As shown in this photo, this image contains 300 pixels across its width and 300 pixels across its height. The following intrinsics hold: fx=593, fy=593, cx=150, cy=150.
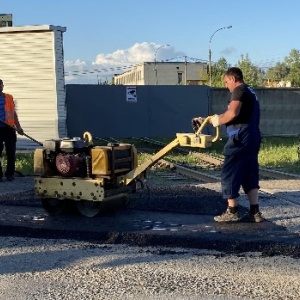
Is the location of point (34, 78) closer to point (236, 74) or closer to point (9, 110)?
point (9, 110)

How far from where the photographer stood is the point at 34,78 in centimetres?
1928

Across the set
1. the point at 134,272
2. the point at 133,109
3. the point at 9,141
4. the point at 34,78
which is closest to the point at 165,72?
the point at 133,109

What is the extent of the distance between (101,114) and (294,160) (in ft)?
35.0

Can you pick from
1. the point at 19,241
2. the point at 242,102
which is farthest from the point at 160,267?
the point at 242,102

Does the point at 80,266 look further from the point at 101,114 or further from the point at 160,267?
the point at 101,114

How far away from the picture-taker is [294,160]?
15109mm

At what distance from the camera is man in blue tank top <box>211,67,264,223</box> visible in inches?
269

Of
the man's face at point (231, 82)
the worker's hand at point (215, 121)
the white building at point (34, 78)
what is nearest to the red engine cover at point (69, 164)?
the worker's hand at point (215, 121)

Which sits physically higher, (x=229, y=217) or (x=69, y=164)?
(x=69, y=164)

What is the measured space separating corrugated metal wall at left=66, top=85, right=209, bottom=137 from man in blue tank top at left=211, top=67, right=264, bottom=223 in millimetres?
16862

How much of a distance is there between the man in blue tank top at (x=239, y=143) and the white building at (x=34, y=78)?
1275 cm

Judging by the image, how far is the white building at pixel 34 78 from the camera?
19.1 metres

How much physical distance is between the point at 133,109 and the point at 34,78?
6.01 m

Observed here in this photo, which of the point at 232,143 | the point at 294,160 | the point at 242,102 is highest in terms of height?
the point at 242,102
